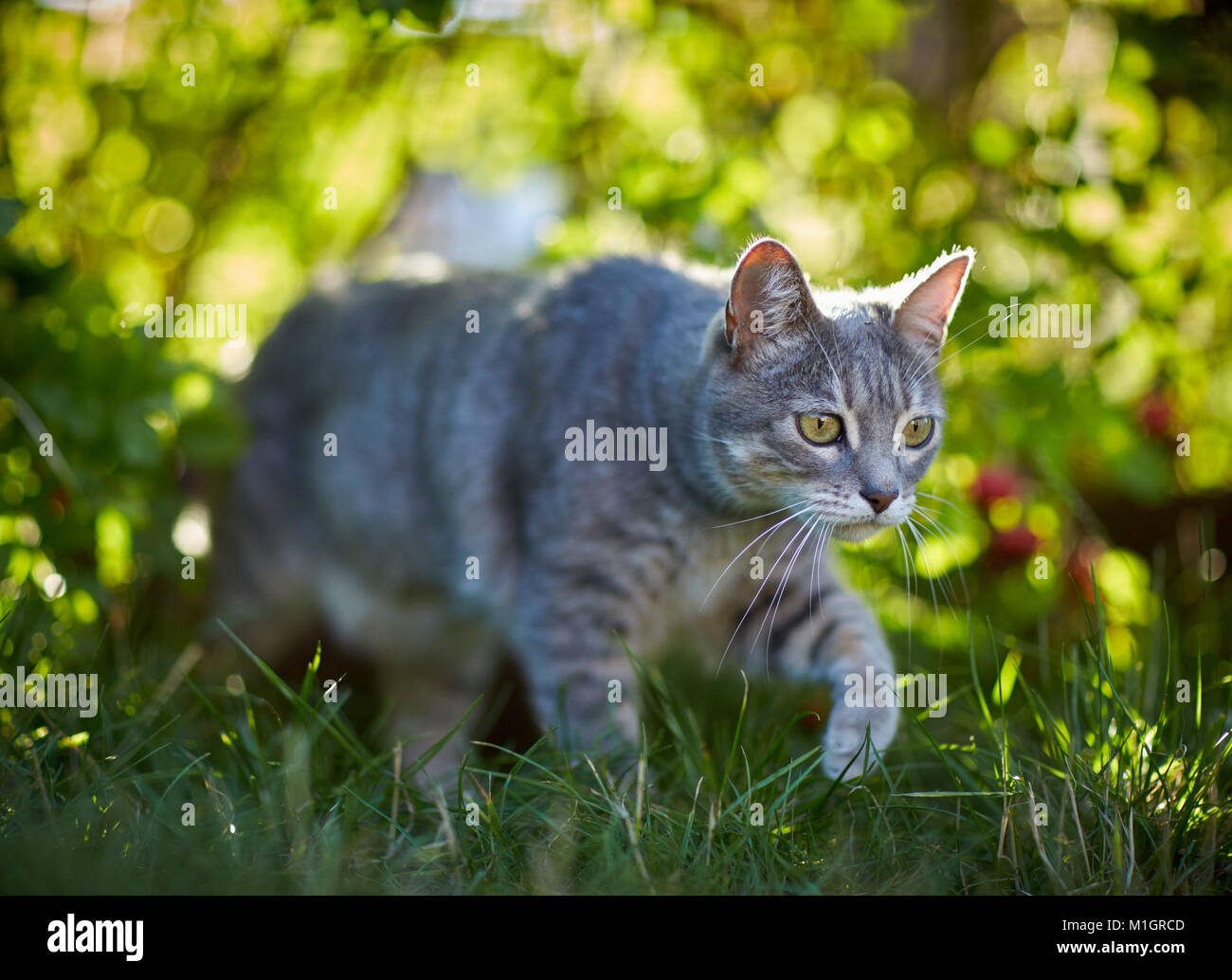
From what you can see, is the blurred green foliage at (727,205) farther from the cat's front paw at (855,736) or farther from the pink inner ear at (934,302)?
the cat's front paw at (855,736)

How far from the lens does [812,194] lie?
342 centimetres

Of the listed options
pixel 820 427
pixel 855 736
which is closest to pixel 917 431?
pixel 820 427

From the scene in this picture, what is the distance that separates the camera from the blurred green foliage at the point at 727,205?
2705mm

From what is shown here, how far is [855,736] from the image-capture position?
81.9 inches

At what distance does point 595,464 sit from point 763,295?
1.96 ft

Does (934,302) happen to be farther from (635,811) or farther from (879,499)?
(635,811)

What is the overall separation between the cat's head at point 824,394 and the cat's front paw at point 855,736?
0.40 m

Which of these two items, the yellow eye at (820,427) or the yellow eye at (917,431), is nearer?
the yellow eye at (820,427)

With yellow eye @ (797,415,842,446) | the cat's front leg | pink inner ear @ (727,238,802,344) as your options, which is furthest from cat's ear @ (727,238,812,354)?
the cat's front leg

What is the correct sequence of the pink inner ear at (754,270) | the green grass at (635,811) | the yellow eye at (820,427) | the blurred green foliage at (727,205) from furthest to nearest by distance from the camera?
the blurred green foliage at (727,205) < the yellow eye at (820,427) < the pink inner ear at (754,270) < the green grass at (635,811)

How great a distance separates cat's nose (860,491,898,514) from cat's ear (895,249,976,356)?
448 millimetres

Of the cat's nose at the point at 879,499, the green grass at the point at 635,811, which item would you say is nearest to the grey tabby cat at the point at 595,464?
the cat's nose at the point at 879,499
